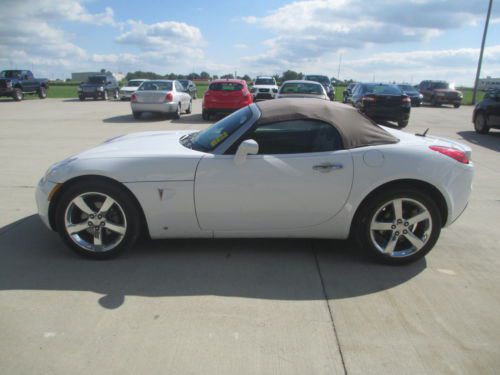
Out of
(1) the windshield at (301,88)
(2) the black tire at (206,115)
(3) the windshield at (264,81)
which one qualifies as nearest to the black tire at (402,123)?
(1) the windshield at (301,88)

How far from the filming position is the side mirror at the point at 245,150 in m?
3.29

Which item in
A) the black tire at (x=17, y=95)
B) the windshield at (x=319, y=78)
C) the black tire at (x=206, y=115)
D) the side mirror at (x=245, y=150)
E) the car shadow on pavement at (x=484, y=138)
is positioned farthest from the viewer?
the black tire at (x=17, y=95)

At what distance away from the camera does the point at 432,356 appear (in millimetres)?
2406

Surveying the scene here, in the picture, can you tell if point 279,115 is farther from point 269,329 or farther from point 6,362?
point 6,362

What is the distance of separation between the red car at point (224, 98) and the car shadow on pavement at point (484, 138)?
7.23m

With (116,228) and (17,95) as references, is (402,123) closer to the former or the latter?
(116,228)

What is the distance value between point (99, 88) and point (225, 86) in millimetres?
15958

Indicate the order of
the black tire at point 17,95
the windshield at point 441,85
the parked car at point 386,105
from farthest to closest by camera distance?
the windshield at point 441,85, the black tire at point 17,95, the parked car at point 386,105

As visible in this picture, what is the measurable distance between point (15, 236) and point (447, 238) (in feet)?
14.4

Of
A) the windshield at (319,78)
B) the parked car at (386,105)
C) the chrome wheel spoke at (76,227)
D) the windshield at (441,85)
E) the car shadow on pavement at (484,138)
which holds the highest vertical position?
the windshield at (319,78)

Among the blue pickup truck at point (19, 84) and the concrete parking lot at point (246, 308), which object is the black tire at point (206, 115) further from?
the blue pickup truck at point (19, 84)

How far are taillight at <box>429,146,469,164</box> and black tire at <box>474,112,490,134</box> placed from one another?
10653 mm

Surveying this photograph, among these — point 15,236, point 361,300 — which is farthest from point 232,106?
point 361,300

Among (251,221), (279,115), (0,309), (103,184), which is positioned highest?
(279,115)
